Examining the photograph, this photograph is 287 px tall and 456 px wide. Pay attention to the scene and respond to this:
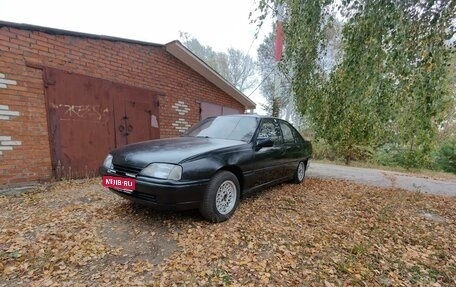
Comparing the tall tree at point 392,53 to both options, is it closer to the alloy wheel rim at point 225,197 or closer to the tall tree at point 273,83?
the tall tree at point 273,83

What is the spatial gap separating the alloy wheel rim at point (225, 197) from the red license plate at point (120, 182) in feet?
3.29

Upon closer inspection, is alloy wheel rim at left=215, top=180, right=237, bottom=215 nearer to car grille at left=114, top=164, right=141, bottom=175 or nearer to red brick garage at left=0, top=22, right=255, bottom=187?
car grille at left=114, top=164, right=141, bottom=175

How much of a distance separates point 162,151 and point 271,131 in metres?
2.13

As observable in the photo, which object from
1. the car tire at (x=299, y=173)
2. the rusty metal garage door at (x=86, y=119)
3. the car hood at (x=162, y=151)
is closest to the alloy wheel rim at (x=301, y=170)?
the car tire at (x=299, y=173)

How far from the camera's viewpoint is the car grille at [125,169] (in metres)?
2.87

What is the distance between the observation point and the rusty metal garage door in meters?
4.75

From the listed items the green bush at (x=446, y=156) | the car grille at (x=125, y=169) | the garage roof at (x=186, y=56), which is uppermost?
the garage roof at (x=186, y=56)

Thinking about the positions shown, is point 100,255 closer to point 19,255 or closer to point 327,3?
point 19,255

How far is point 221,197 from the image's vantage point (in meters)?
3.23

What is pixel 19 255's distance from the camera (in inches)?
94.3

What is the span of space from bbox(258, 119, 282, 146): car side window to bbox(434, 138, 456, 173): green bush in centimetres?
1145

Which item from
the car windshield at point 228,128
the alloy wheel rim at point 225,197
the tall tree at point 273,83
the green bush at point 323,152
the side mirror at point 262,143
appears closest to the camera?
the alloy wheel rim at point 225,197

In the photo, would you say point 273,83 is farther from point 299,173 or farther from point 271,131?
point 271,131

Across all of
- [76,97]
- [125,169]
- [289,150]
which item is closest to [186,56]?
[76,97]
